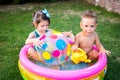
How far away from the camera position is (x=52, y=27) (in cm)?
511

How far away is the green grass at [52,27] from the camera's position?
360 cm

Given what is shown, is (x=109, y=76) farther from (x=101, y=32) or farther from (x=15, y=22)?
(x=15, y=22)

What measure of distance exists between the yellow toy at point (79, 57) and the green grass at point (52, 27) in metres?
0.44

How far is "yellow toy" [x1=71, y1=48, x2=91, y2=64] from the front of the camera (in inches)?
122

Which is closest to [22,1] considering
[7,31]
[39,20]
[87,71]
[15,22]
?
[15,22]

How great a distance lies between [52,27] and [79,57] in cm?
211

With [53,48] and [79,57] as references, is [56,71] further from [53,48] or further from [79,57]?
[79,57]

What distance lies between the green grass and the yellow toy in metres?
0.44

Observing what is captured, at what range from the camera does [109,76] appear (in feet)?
11.0

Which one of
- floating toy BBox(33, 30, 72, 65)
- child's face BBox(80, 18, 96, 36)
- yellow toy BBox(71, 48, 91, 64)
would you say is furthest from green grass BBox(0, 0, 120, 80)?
child's face BBox(80, 18, 96, 36)

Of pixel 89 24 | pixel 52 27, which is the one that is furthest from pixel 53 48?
pixel 52 27

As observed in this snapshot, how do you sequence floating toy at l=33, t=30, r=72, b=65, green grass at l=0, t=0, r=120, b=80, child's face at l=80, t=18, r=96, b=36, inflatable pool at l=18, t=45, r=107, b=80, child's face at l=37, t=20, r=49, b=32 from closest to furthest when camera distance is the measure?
inflatable pool at l=18, t=45, r=107, b=80 → floating toy at l=33, t=30, r=72, b=65 → child's face at l=80, t=18, r=96, b=36 → child's face at l=37, t=20, r=49, b=32 → green grass at l=0, t=0, r=120, b=80

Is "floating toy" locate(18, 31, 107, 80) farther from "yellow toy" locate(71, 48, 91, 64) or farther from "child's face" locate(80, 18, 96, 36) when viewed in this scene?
"child's face" locate(80, 18, 96, 36)

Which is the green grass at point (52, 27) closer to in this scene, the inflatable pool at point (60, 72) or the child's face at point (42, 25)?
the inflatable pool at point (60, 72)
